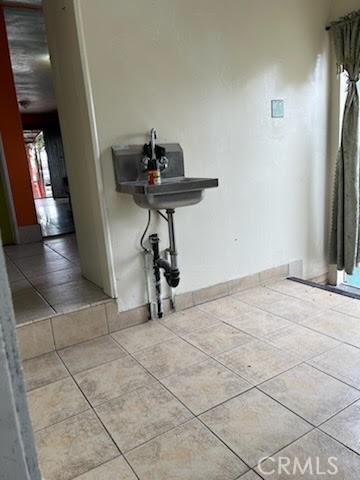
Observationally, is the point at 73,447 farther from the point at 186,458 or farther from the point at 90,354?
the point at 90,354

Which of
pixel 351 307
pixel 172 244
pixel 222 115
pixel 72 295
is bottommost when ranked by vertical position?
pixel 351 307

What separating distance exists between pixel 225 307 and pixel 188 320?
0.32 m

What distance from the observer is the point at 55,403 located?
166 cm

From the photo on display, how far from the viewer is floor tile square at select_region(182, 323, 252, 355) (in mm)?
2053

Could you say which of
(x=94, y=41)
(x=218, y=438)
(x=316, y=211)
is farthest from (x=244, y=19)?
(x=218, y=438)

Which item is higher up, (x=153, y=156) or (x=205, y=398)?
(x=153, y=156)

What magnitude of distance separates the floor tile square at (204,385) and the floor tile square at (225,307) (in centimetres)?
59

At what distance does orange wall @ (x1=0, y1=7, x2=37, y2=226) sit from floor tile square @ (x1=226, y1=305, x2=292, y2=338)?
2.88 metres

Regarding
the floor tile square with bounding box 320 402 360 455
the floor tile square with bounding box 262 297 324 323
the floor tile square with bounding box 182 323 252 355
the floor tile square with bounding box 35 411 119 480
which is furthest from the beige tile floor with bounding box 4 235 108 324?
the floor tile square with bounding box 320 402 360 455

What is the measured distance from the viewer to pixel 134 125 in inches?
88.0

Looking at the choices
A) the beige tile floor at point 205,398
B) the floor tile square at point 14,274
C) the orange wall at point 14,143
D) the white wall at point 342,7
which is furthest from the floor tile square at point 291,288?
the orange wall at point 14,143

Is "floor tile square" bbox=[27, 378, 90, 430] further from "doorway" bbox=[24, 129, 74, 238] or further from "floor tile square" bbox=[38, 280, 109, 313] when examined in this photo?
"doorway" bbox=[24, 129, 74, 238]

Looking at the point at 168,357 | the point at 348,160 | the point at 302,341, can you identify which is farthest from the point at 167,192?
the point at 348,160

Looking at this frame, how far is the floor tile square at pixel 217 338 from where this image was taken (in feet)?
6.73
